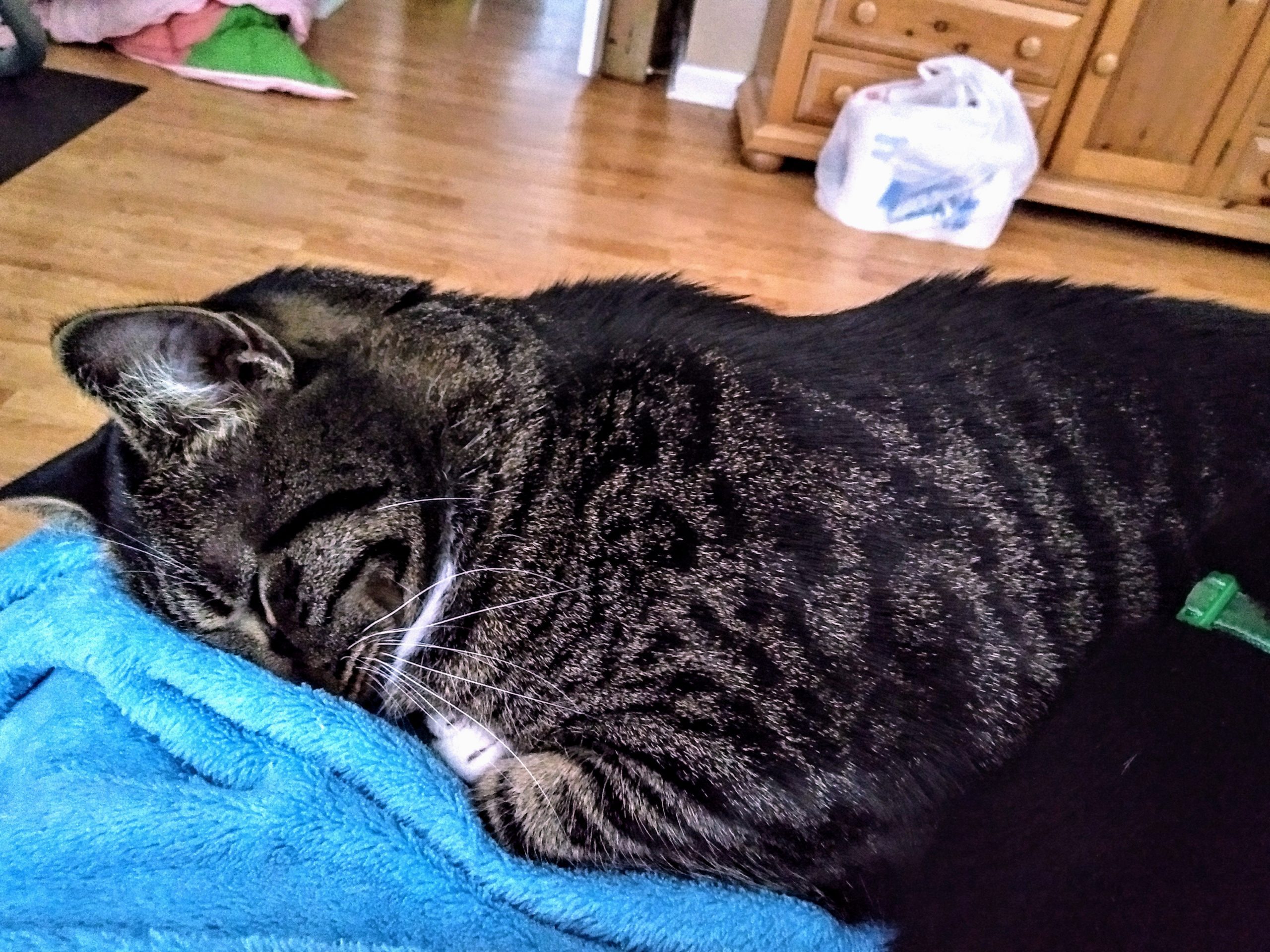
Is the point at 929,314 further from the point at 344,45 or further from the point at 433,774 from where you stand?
the point at 344,45

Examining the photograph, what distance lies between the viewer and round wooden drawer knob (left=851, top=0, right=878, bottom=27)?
8.90ft

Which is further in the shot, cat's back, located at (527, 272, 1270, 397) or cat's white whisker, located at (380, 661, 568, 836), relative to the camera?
cat's back, located at (527, 272, 1270, 397)

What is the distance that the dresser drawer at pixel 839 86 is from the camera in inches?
110

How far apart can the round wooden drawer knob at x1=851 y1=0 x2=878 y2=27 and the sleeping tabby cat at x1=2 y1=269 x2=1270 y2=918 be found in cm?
207

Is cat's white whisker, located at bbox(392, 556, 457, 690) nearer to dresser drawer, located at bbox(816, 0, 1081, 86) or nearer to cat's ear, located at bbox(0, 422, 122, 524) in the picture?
cat's ear, located at bbox(0, 422, 122, 524)

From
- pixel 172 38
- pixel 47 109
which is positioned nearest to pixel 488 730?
pixel 47 109

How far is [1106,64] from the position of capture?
8.95ft

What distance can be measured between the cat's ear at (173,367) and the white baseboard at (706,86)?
2.92 meters

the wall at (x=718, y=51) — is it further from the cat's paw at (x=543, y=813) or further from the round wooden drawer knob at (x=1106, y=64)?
the cat's paw at (x=543, y=813)

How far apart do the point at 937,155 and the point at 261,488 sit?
212cm

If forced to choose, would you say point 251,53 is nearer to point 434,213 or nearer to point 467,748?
point 434,213

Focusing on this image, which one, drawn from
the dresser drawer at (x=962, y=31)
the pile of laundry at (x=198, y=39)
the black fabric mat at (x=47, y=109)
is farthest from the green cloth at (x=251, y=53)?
the dresser drawer at (x=962, y=31)

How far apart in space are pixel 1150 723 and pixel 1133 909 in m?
0.11

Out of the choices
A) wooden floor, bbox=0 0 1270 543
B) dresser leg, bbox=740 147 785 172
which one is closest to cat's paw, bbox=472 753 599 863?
wooden floor, bbox=0 0 1270 543
